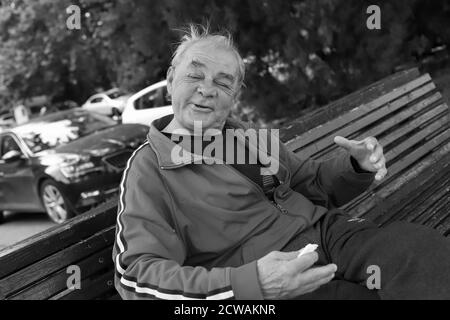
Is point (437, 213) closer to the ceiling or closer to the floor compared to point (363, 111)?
closer to the floor

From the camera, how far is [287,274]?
170 cm

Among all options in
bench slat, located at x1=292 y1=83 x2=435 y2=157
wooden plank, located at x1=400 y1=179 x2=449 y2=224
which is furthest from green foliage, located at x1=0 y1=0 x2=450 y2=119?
wooden plank, located at x1=400 y1=179 x2=449 y2=224

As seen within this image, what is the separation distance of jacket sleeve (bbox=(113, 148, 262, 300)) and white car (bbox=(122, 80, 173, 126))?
26.2ft

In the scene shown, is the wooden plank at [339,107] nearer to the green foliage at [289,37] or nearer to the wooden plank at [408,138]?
the wooden plank at [408,138]

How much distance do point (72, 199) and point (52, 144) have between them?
122cm

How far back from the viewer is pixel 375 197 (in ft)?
11.2

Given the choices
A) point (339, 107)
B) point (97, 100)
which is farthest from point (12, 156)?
point (97, 100)

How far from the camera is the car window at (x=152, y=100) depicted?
401 inches

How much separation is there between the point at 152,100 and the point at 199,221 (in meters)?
8.41

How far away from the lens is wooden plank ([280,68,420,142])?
338 centimetres

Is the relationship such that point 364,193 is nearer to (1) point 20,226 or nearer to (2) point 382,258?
(2) point 382,258

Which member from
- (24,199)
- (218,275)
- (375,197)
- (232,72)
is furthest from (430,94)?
(24,199)

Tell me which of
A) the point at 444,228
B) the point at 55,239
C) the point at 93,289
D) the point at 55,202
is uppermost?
the point at 55,239

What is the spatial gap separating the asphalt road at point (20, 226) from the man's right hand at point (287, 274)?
6.18 meters
